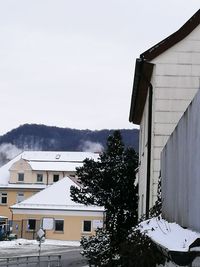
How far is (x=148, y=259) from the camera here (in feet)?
27.8

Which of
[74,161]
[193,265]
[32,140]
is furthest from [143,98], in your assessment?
A: [32,140]

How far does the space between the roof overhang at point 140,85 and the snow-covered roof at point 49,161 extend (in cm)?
5576

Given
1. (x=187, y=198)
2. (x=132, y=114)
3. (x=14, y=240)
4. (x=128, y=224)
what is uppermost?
(x=132, y=114)

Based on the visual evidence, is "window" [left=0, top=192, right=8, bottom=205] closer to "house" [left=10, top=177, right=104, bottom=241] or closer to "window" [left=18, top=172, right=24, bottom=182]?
"window" [left=18, top=172, right=24, bottom=182]

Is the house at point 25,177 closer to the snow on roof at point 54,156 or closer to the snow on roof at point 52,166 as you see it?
the snow on roof at point 52,166

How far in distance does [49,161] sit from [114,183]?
58371 millimetres

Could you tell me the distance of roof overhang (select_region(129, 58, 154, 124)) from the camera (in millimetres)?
14531

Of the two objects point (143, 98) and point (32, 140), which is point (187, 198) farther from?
point (32, 140)

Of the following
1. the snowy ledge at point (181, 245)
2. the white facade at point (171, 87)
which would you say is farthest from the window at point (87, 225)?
the snowy ledge at point (181, 245)

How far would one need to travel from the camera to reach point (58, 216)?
58.5m

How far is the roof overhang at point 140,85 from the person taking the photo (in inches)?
572

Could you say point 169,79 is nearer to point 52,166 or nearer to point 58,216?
point 58,216

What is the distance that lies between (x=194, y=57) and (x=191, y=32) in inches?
23.2

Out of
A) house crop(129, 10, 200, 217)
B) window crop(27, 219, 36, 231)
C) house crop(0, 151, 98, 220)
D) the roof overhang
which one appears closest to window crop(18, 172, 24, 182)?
house crop(0, 151, 98, 220)
